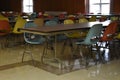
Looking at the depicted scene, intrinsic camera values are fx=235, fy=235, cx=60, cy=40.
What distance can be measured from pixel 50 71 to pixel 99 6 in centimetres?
777

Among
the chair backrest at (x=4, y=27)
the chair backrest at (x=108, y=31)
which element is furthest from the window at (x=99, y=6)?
the chair backrest at (x=108, y=31)

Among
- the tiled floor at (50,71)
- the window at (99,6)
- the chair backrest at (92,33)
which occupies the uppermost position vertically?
the window at (99,6)

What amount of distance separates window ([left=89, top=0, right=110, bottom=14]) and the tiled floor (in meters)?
6.39

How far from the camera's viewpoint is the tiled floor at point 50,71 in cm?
395

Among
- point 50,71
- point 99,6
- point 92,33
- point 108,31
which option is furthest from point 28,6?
point 50,71

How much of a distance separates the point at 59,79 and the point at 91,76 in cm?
57

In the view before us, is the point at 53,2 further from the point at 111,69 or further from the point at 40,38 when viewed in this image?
the point at 111,69

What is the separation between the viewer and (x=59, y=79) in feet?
12.6

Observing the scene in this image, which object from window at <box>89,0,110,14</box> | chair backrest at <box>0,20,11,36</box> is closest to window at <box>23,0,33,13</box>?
window at <box>89,0,110,14</box>

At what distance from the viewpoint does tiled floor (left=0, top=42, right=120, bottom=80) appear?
3947 mm

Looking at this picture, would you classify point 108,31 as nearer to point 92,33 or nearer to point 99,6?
point 92,33

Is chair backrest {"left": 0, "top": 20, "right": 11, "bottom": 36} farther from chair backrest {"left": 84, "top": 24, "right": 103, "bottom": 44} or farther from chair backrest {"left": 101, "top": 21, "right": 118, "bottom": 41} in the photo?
chair backrest {"left": 101, "top": 21, "right": 118, "bottom": 41}

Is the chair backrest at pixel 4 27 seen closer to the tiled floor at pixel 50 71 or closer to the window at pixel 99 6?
the tiled floor at pixel 50 71

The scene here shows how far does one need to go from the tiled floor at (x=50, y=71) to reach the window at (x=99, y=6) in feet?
20.9
